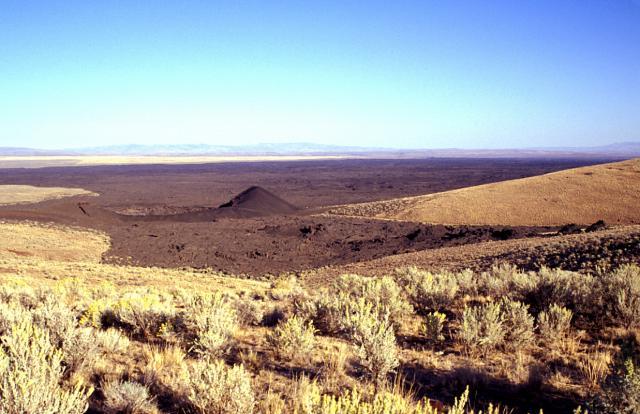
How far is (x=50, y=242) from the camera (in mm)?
26750

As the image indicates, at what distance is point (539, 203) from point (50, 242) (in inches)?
1365

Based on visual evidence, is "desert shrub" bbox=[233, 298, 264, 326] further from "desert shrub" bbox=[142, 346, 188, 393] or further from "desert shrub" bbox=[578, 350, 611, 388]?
Result: "desert shrub" bbox=[578, 350, 611, 388]

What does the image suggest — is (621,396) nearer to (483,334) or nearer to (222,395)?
(483,334)

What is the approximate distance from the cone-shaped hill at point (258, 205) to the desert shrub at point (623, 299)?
3733cm

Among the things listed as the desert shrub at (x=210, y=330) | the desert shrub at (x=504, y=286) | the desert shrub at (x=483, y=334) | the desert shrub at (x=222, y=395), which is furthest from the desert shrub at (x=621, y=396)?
the desert shrub at (x=504, y=286)

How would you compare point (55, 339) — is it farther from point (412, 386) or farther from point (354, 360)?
point (412, 386)

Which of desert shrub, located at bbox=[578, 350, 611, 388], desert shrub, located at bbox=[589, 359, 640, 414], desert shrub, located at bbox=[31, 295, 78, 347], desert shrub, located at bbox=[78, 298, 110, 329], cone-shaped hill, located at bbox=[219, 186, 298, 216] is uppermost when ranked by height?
desert shrub, located at bbox=[589, 359, 640, 414]

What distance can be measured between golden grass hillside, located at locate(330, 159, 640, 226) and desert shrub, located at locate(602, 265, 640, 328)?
1068 inches

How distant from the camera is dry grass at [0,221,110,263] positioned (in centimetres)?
2370

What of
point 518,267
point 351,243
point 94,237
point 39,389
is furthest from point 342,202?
point 39,389

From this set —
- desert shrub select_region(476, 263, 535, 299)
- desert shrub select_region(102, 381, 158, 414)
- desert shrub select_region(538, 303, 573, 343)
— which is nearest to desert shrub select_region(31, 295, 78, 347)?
desert shrub select_region(102, 381, 158, 414)

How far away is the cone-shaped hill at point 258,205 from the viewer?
43969 millimetres

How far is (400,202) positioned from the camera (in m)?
43.4

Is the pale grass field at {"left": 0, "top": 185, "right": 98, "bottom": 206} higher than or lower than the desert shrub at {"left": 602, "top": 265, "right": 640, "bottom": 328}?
lower
